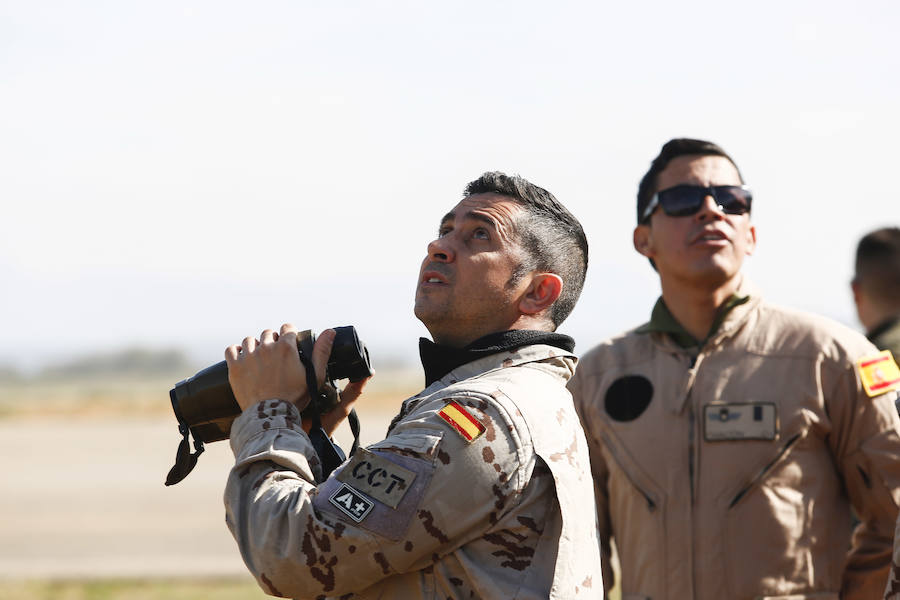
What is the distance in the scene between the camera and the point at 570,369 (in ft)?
10.9

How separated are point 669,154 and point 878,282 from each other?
1.30 m

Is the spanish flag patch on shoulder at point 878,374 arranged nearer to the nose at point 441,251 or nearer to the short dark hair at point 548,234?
the short dark hair at point 548,234

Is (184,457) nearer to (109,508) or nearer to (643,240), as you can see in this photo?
(643,240)

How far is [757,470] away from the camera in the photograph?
170 inches

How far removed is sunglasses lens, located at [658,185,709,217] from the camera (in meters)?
4.65

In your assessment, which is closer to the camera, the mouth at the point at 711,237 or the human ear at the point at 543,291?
the human ear at the point at 543,291

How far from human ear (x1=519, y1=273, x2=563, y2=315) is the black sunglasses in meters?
1.38

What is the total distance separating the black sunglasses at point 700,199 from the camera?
4648 millimetres

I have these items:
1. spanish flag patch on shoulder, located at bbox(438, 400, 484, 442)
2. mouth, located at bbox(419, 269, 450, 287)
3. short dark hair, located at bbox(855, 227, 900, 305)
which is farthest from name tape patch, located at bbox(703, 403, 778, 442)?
spanish flag patch on shoulder, located at bbox(438, 400, 484, 442)

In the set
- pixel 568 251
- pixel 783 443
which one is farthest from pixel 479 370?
pixel 783 443

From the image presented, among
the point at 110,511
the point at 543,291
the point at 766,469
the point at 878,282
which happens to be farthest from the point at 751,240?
the point at 110,511

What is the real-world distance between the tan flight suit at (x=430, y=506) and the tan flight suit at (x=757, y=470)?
4.53 ft

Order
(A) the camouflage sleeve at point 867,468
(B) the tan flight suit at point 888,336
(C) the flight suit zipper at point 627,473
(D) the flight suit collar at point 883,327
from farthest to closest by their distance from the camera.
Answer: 1. (D) the flight suit collar at point 883,327
2. (B) the tan flight suit at point 888,336
3. (C) the flight suit zipper at point 627,473
4. (A) the camouflage sleeve at point 867,468

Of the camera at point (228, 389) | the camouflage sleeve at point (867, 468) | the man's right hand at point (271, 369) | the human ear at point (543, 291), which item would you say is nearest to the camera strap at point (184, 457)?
the camera at point (228, 389)
